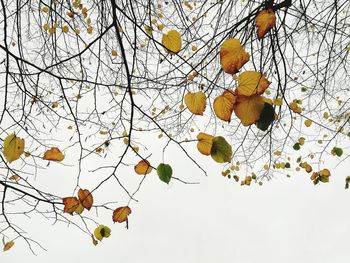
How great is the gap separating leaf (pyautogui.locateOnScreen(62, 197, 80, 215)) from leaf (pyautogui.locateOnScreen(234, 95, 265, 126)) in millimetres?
1104

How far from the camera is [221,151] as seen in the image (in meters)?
1.30

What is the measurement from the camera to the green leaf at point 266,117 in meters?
1.18

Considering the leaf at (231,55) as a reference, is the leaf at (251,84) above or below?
below

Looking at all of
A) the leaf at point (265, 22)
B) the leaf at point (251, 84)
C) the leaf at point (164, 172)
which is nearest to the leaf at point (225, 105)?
the leaf at point (251, 84)

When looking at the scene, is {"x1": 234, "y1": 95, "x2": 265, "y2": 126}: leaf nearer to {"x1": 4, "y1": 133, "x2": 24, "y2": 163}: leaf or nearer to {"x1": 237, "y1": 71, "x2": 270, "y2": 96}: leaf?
{"x1": 237, "y1": 71, "x2": 270, "y2": 96}: leaf

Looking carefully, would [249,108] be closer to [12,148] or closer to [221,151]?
[221,151]

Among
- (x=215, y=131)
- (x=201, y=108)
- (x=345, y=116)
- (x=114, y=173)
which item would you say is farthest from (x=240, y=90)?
(x=345, y=116)

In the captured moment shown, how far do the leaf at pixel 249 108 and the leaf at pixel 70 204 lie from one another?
1.10 metres

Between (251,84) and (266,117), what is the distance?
19 cm

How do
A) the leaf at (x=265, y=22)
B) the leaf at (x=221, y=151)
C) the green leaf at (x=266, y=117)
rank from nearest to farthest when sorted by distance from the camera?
the green leaf at (x=266, y=117) → the leaf at (x=221, y=151) → the leaf at (x=265, y=22)

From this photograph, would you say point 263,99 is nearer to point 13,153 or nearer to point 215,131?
point 13,153

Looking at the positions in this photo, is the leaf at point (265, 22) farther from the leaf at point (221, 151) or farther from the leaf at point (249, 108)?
the leaf at point (221, 151)

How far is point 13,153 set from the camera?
4.92 ft

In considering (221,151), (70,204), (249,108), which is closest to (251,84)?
(249,108)
